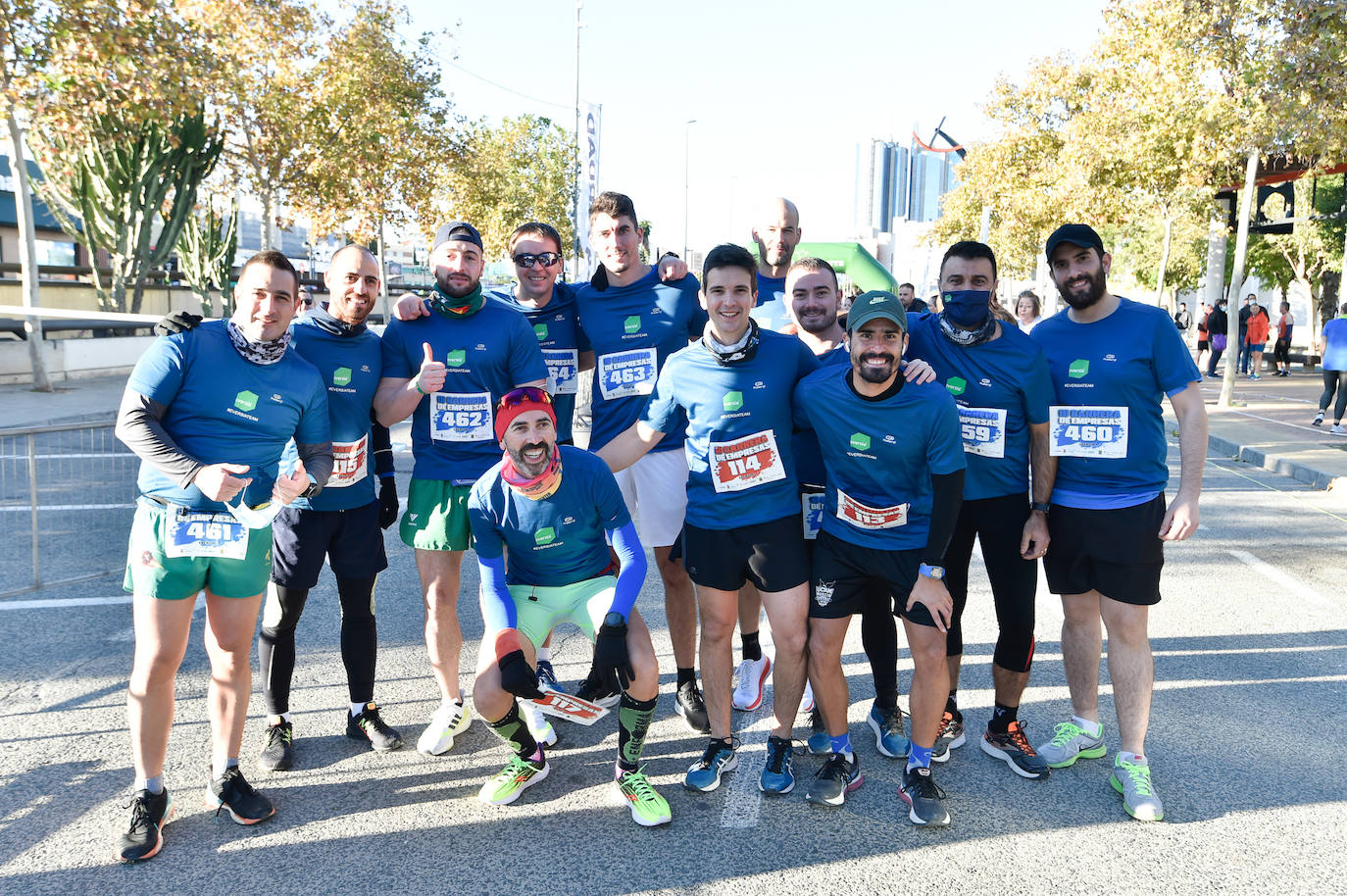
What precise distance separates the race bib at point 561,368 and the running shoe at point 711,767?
6.31 feet

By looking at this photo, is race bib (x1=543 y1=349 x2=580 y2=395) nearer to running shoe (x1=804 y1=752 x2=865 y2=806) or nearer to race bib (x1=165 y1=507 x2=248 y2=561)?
race bib (x1=165 y1=507 x2=248 y2=561)

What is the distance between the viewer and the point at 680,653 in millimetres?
4684

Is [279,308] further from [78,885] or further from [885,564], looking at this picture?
[885,564]

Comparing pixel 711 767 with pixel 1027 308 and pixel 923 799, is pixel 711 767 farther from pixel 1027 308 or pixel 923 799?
pixel 1027 308

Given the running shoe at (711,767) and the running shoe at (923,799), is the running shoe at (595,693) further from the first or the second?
the running shoe at (923,799)

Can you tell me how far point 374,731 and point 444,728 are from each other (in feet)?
1.04

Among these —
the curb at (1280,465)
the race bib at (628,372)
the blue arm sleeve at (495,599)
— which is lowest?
the curb at (1280,465)

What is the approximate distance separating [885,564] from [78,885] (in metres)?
2.99

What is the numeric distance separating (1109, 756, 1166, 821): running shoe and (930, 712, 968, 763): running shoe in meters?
0.63

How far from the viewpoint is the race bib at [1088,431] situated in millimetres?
3861

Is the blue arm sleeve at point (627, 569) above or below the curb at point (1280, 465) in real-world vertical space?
above

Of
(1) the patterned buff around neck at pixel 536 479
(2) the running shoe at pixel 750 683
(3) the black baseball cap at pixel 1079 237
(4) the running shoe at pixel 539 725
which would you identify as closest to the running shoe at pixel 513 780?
(4) the running shoe at pixel 539 725

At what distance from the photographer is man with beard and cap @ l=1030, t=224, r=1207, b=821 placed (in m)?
3.83

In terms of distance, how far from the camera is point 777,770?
386cm
